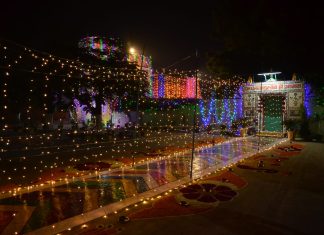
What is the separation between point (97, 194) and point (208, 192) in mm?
2540

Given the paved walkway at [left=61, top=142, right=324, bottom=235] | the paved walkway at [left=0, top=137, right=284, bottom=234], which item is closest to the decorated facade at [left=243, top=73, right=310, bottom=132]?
the paved walkway at [left=0, top=137, right=284, bottom=234]

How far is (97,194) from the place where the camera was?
21.1 ft

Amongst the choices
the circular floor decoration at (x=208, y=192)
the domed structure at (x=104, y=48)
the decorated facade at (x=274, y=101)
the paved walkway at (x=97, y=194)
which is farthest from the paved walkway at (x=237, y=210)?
the domed structure at (x=104, y=48)

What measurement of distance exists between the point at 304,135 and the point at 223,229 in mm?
14087

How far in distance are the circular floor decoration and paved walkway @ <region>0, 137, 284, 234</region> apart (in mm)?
474

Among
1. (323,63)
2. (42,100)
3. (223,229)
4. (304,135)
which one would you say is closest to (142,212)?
(223,229)

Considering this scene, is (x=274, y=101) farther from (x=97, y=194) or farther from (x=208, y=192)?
(x=97, y=194)

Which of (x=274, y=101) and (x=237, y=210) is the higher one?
(x=274, y=101)

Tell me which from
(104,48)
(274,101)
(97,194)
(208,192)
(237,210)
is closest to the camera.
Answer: (237,210)

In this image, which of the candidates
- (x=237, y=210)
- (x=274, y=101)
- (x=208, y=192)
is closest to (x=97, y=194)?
(x=208, y=192)

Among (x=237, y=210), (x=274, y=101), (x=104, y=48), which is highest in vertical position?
(x=104, y=48)

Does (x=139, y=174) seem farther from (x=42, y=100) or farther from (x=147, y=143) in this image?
(x=42, y=100)

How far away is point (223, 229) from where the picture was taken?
4.71 metres

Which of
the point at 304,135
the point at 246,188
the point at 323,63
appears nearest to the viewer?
the point at 323,63
